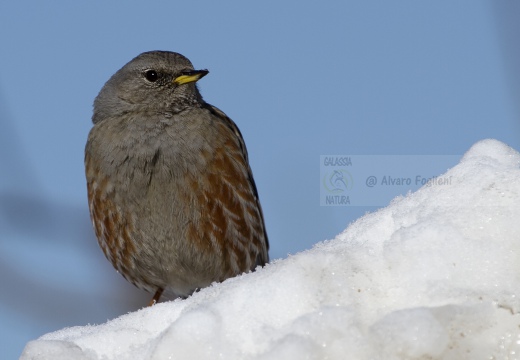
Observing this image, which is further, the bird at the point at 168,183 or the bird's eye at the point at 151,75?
the bird's eye at the point at 151,75

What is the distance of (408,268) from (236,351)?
0.55 meters

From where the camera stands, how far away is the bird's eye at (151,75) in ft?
24.6

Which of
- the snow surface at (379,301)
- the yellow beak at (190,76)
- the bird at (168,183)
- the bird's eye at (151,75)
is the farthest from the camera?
the bird's eye at (151,75)

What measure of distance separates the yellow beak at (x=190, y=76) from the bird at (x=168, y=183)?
0.01 m

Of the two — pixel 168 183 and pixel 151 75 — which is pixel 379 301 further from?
pixel 151 75

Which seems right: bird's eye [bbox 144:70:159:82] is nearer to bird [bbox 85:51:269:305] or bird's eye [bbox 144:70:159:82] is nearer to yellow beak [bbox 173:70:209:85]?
bird [bbox 85:51:269:305]

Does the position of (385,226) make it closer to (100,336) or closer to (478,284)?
(478,284)

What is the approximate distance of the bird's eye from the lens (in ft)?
24.6

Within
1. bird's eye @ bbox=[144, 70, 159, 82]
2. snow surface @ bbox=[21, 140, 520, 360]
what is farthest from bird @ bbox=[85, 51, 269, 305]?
snow surface @ bbox=[21, 140, 520, 360]

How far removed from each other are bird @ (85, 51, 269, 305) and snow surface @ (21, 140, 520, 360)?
4.26 metres

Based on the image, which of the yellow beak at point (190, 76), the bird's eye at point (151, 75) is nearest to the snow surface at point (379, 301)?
the yellow beak at point (190, 76)

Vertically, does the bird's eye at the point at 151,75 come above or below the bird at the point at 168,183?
above

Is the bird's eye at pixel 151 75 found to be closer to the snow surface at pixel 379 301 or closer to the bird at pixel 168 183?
the bird at pixel 168 183

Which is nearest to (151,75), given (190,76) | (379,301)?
(190,76)
